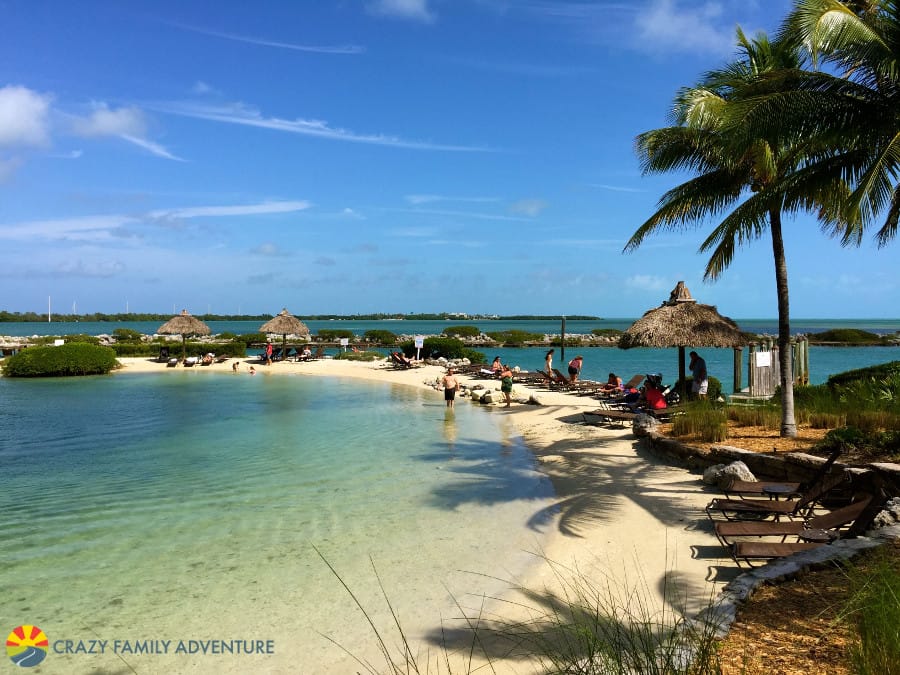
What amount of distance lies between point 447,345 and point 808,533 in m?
28.3

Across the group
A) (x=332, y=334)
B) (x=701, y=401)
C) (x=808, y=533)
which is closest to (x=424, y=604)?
(x=808, y=533)

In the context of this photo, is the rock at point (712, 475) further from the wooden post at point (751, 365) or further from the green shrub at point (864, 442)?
the wooden post at point (751, 365)

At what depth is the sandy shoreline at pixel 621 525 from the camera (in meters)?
4.91

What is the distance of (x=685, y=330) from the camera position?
12.8 meters

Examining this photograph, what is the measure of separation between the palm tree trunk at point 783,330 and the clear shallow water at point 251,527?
13.1ft

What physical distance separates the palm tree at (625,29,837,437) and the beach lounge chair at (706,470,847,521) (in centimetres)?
281

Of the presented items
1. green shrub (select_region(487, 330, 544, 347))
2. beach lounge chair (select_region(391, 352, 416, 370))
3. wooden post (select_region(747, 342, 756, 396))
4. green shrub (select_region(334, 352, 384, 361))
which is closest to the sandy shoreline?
wooden post (select_region(747, 342, 756, 396))

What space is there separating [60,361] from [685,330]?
2838 cm

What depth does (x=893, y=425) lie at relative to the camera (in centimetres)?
793

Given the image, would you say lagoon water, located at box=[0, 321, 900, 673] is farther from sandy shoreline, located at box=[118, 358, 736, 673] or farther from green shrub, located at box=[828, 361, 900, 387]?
green shrub, located at box=[828, 361, 900, 387]

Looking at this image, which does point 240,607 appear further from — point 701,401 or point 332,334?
point 332,334

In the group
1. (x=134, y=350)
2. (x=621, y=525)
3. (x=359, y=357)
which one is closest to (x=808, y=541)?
(x=621, y=525)

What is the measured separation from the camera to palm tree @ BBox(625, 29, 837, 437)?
7956 millimetres

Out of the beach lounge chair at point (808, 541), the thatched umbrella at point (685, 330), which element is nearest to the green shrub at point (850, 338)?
the thatched umbrella at point (685, 330)
